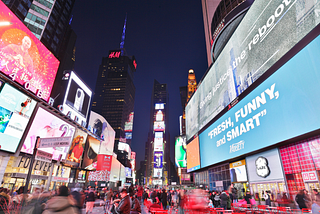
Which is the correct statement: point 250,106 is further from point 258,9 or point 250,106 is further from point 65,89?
point 65,89

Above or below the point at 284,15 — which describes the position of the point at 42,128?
below

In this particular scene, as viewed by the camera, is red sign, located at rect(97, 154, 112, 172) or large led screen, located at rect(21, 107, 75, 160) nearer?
large led screen, located at rect(21, 107, 75, 160)

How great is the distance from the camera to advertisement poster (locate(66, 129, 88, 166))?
91.6 ft

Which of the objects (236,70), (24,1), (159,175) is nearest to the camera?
(236,70)

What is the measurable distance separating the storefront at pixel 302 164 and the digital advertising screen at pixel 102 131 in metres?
36.0

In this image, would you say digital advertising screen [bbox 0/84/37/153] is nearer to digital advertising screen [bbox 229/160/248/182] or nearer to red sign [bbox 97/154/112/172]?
digital advertising screen [bbox 229/160/248/182]

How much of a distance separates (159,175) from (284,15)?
7365cm

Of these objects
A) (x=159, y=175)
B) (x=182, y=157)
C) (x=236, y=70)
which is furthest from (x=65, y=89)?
(x=159, y=175)

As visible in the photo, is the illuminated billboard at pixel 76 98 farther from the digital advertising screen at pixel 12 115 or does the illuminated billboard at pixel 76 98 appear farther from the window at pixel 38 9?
the window at pixel 38 9

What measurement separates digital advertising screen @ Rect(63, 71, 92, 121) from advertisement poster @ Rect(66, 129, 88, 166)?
329 cm

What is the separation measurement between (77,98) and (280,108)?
98.8ft

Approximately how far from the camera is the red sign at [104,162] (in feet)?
134

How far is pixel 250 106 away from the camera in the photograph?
1234cm

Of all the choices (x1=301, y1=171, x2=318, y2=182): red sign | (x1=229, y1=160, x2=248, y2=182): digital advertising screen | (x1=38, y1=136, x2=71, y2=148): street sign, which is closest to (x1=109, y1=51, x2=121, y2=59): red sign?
(x1=229, y1=160, x2=248, y2=182): digital advertising screen
